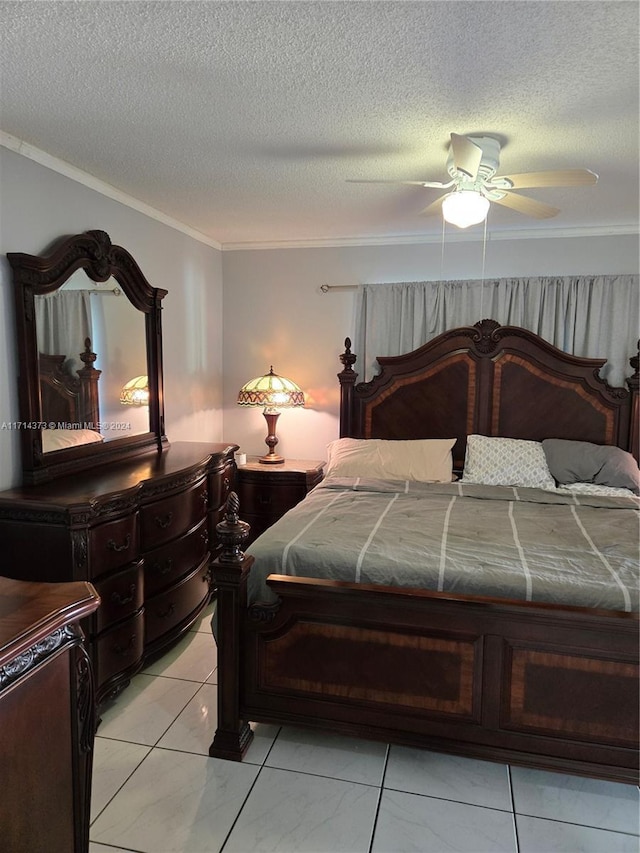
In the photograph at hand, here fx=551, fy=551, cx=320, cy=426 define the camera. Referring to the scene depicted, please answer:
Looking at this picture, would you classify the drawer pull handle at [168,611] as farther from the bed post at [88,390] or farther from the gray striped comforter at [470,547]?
the bed post at [88,390]

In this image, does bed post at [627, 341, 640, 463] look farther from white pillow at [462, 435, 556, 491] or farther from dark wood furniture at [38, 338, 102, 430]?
dark wood furniture at [38, 338, 102, 430]

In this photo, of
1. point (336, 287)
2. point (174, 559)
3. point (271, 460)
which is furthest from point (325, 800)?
point (336, 287)

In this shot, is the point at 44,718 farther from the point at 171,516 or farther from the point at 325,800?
the point at 171,516

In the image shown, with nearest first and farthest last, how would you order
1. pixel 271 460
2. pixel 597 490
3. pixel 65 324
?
pixel 65 324 < pixel 597 490 < pixel 271 460

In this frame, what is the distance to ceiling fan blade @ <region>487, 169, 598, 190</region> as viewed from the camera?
217cm

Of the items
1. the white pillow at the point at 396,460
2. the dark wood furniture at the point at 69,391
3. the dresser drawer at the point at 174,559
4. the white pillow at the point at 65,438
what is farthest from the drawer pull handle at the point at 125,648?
the white pillow at the point at 396,460

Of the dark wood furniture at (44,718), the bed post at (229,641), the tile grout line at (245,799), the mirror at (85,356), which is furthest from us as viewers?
the mirror at (85,356)

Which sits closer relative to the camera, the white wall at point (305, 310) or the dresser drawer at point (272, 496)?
the dresser drawer at point (272, 496)

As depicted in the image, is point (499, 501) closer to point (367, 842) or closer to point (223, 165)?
point (367, 842)

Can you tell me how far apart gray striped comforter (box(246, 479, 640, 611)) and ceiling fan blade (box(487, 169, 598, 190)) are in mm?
1477

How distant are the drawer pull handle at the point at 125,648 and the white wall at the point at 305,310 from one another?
2239mm

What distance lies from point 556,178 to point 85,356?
238 centimetres

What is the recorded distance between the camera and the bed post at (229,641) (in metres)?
2.13

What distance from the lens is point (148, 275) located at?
138 inches
